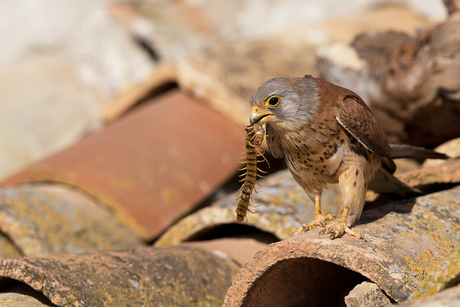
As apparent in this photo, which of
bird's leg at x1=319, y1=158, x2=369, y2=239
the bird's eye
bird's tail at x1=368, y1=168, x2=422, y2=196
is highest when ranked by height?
the bird's eye

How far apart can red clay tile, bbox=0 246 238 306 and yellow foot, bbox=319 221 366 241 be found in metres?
0.76

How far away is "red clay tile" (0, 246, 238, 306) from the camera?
6.08 ft

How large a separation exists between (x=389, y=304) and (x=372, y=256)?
177 millimetres

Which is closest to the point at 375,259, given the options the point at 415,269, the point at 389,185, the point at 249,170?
the point at 415,269

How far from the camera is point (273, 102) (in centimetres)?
202

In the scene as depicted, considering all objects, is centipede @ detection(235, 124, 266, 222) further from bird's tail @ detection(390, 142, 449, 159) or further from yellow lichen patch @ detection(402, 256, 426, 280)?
bird's tail @ detection(390, 142, 449, 159)

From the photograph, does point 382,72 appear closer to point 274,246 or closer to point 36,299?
point 274,246

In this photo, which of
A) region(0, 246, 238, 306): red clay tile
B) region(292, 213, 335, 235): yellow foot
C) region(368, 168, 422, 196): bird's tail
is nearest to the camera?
region(0, 246, 238, 306): red clay tile

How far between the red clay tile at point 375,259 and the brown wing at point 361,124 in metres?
0.33

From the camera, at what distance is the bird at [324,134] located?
202 cm

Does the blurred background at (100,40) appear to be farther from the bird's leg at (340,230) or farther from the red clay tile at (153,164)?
the bird's leg at (340,230)

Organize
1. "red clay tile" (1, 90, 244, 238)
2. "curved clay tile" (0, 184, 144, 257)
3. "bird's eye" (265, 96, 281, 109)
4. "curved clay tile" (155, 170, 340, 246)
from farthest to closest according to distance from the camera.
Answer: "red clay tile" (1, 90, 244, 238), "curved clay tile" (0, 184, 144, 257), "curved clay tile" (155, 170, 340, 246), "bird's eye" (265, 96, 281, 109)

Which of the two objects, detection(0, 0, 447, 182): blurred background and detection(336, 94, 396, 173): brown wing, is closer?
detection(336, 94, 396, 173): brown wing

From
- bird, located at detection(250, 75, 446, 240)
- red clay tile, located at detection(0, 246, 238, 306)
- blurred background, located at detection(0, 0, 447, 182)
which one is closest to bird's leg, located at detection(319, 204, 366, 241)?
bird, located at detection(250, 75, 446, 240)
